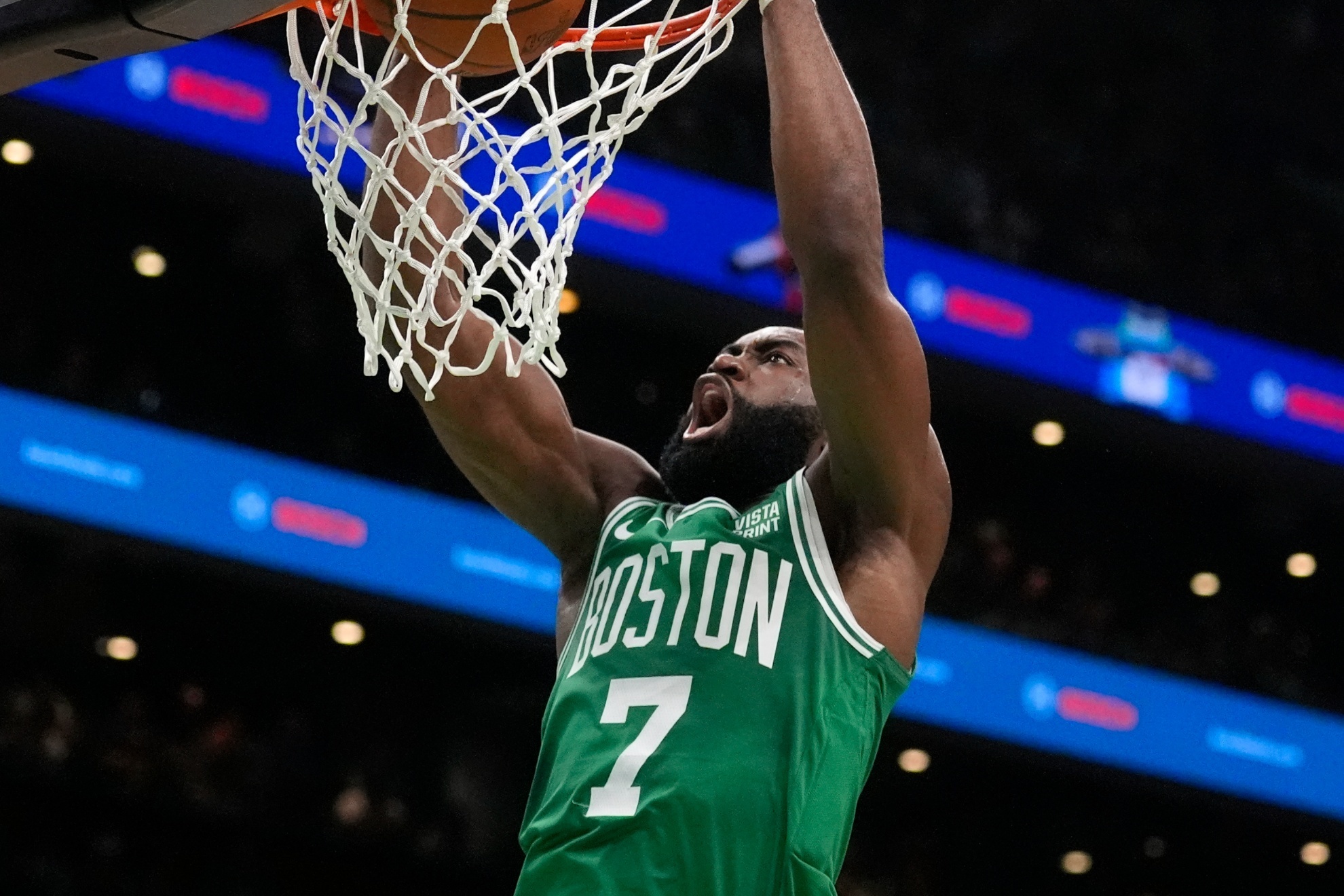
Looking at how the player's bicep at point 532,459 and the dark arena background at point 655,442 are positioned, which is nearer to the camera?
the player's bicep at point 532,459

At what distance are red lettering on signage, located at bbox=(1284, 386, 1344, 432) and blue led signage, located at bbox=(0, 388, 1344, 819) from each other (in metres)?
1.36

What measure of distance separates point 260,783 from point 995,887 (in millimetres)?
3774

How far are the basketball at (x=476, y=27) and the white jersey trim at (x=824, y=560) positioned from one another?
705 millimetres

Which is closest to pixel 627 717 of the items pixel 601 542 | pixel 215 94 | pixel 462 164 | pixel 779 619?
pixel 779 619

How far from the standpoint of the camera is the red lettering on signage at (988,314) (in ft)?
25.6

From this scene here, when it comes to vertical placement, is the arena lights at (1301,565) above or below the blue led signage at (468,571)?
above

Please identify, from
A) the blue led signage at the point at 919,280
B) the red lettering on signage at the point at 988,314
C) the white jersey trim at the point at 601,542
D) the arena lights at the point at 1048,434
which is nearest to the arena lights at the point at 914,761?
the arena lights at the point at 1048,434

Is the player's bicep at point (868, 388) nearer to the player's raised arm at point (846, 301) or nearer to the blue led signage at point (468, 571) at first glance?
the player's raised arm at point (846, 301)

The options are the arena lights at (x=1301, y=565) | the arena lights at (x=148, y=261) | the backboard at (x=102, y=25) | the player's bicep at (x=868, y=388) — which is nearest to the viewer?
the backboard at (x=102, y=25)

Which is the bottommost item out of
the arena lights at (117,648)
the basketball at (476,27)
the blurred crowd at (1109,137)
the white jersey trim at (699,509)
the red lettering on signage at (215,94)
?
the arena lights at (117,648)

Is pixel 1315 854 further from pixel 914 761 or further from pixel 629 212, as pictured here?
pixel 629 212

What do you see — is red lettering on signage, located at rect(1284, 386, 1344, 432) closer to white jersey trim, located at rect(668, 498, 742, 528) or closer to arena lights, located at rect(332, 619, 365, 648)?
arena lights, located at rect(332, 619, 365, 648)

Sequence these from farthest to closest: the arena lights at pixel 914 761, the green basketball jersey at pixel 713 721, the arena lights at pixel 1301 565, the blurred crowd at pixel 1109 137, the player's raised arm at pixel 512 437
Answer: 1. the arena lights at pixel 1301 565
2. the arena lights at pixel 914 761
3. the blurred crowd at pixel 1109 137
4. the player's raised arm at pixel 512 437
5. the green basketball jersey at pixel 713 721

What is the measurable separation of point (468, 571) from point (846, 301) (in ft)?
18.2
